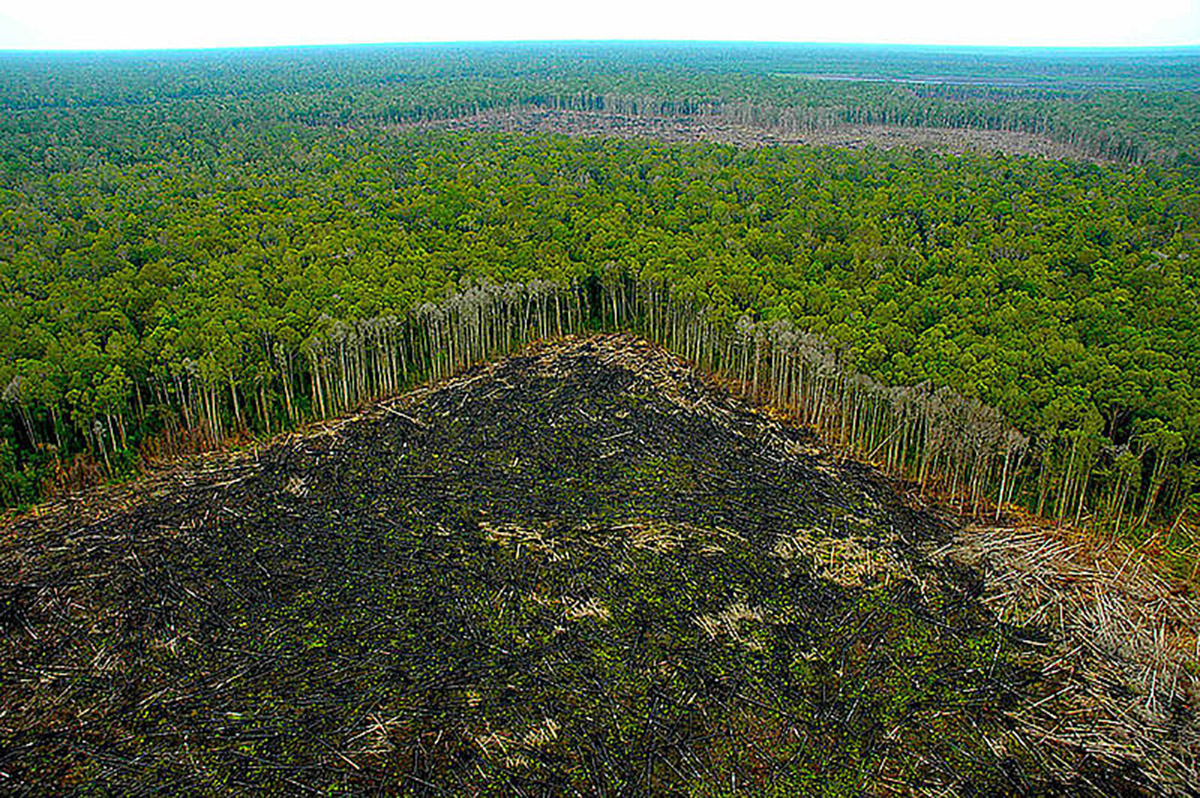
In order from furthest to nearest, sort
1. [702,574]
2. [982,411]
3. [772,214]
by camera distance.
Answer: [772,214], [982,411], [702,574]

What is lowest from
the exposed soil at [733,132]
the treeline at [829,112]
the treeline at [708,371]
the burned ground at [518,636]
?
the burned ground at [518,636]

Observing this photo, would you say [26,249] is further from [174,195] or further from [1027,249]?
[1027,249]

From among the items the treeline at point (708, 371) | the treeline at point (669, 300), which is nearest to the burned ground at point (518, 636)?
the treeline at point (708, 371)

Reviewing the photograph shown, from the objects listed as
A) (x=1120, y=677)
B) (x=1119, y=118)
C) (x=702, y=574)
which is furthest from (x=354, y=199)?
(x=1119, y=118)

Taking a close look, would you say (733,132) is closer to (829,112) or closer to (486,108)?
(829,112)

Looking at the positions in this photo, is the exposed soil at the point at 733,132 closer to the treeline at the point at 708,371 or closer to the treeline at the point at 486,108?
the treeline at the point at 486,108

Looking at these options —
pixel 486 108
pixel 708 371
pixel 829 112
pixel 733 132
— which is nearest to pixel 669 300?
pixel 708 371
